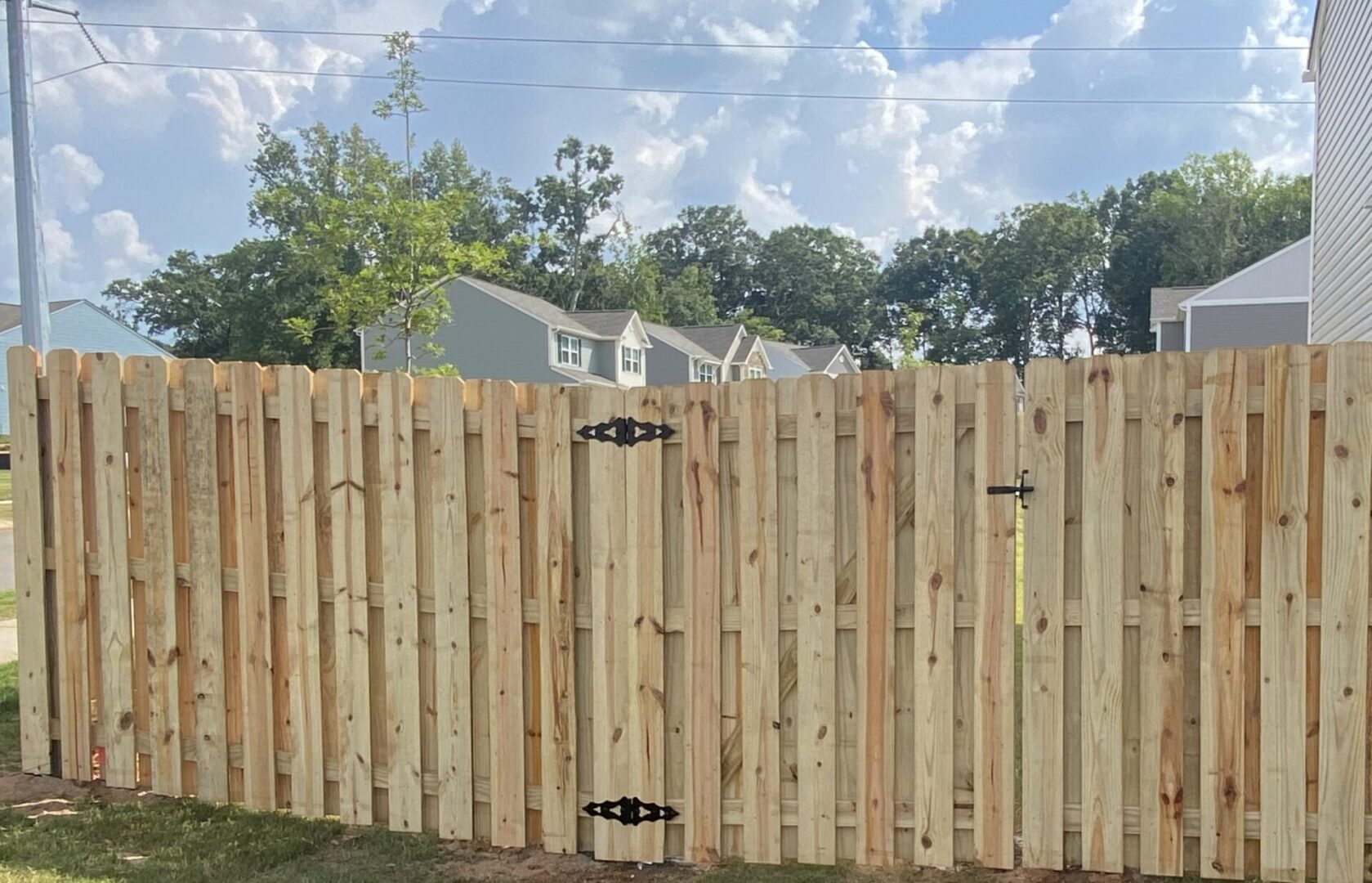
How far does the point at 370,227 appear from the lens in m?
20.2

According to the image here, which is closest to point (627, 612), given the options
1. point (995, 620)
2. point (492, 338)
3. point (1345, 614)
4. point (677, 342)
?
point (995, 620)

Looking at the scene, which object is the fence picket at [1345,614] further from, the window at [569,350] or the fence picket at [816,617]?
the window at [569,350]

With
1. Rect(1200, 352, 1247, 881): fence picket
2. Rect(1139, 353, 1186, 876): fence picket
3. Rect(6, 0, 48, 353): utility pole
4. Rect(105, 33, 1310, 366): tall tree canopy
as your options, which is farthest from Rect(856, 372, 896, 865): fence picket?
Rect(105, 33, 1310, 366): tall tree canopy

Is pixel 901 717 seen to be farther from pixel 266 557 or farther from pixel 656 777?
pixel 266 557

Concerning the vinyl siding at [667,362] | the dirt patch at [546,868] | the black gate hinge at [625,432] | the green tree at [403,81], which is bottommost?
the dirt patch at [546,868]

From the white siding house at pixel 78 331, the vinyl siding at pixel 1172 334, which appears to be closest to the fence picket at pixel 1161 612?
the vinyl siding at pixel 1172 334

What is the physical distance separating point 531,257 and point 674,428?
60.3 metres

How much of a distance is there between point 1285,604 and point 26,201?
376 inches

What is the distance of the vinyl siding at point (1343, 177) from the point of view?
368 inches

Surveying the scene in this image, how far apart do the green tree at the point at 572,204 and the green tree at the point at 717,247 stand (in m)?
16.4

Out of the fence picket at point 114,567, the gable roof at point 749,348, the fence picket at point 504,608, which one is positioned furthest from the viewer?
the gable roof at point 749,348

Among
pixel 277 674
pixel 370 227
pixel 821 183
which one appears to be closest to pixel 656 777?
pixel 277 674

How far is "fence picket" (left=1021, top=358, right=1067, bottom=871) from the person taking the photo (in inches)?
120

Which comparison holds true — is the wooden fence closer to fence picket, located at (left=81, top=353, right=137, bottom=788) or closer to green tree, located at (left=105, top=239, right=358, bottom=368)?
fence picket, located at (left=81, top=353, right=137, bottom=788)
